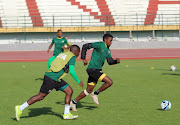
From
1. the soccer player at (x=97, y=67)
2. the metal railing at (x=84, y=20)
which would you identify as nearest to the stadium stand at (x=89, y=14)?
the metal railing at (x=84, y=20)

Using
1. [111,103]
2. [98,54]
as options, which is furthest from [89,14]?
[98,54]

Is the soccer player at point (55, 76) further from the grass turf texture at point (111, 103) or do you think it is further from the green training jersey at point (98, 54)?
the green training jersey at point (98, 54)

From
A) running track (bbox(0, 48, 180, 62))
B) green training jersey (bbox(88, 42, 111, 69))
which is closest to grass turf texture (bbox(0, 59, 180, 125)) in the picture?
green training jersey (bbox(88, 42, 111, 69))

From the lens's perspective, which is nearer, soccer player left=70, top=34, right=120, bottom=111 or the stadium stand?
soccer player left=70, top=34, right=120, bottom=111

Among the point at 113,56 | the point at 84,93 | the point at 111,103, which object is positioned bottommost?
the point at 113,56

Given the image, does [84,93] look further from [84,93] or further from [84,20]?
[84,20]

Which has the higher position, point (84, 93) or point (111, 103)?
point (84, 93)

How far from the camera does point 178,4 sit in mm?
40594

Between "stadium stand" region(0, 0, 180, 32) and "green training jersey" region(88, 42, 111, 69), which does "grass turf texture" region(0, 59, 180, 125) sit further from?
"stadium stand" region(0, 0, 180, 32)

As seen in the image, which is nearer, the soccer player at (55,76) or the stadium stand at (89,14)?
the soccer player at (55,76)

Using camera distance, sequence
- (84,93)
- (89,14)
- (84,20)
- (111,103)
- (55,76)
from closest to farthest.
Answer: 1. (55,76)
2. (84,93)
3. (111,103)
4. (84,20)
5. (89,14)

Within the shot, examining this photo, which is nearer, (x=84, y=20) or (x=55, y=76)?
(x=55, y=76)

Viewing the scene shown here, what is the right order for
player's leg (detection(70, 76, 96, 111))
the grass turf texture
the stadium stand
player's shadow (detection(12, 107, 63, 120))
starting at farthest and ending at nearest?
the stadium stand < player's leg (detection(70, 76, 96, 111)) < player's shadow (detection(12, 107, 63, 120)) < the grass turf texture

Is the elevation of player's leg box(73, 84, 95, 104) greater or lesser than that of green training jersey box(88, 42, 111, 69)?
lesser
